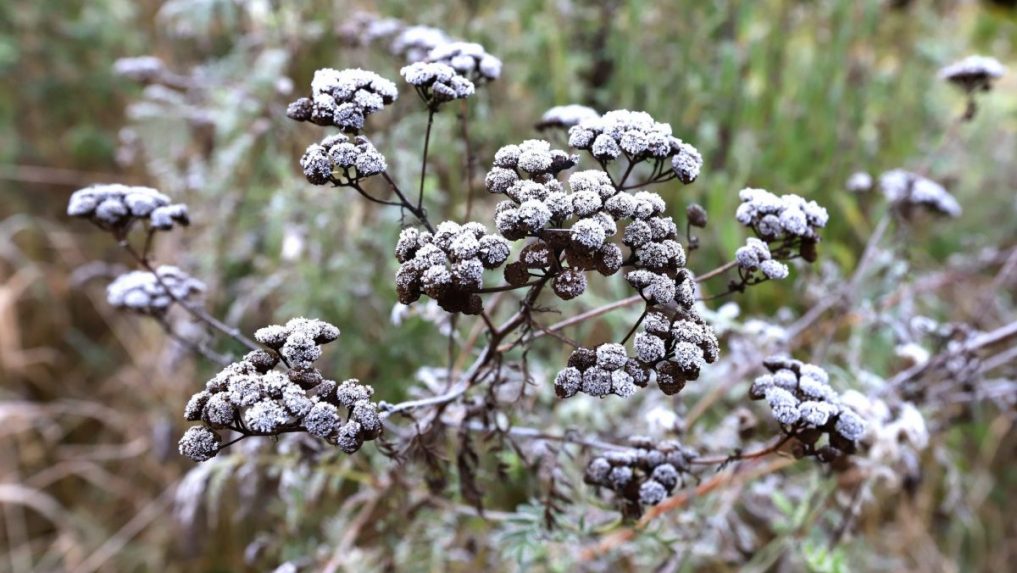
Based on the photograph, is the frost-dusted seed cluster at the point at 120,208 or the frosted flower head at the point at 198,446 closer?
the frosted flower head at the point at 198,446

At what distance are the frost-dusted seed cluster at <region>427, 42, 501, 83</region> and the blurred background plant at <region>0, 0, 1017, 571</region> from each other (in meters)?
0.48

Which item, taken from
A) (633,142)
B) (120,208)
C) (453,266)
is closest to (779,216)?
(633,142)

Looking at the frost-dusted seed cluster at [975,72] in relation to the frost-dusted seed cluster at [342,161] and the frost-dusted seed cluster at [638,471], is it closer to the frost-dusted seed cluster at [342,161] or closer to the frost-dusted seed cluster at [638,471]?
the frost-dusted seed cluster at [638,471]

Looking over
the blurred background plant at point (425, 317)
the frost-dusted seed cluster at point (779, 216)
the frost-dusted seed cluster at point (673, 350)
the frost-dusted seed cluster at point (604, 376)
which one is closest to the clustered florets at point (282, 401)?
the frost-dusted seed cluster at point (604, 376)

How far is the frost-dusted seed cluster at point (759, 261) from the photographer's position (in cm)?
103

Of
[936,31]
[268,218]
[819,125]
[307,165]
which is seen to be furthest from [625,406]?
[936,31]

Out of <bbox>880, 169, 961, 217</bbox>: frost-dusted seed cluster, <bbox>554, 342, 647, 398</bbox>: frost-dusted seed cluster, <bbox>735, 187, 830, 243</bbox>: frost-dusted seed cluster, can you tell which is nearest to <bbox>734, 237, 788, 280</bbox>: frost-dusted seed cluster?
<bbox>735, 187, 830, 243</bbox>: frost-dusted seed cluster

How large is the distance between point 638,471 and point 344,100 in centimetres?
69

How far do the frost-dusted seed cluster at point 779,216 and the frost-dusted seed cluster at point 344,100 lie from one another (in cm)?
52

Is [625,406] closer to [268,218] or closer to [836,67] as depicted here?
[268,218]

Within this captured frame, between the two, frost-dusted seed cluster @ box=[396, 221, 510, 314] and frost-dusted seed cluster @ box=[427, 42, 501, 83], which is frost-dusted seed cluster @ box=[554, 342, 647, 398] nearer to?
frost-dusted seed cluster @ box=[396, 221, 510, 314]

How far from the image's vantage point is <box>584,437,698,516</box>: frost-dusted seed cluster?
116 centimetres

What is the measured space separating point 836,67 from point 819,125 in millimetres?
205

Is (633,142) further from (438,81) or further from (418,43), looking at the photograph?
(418,43)
